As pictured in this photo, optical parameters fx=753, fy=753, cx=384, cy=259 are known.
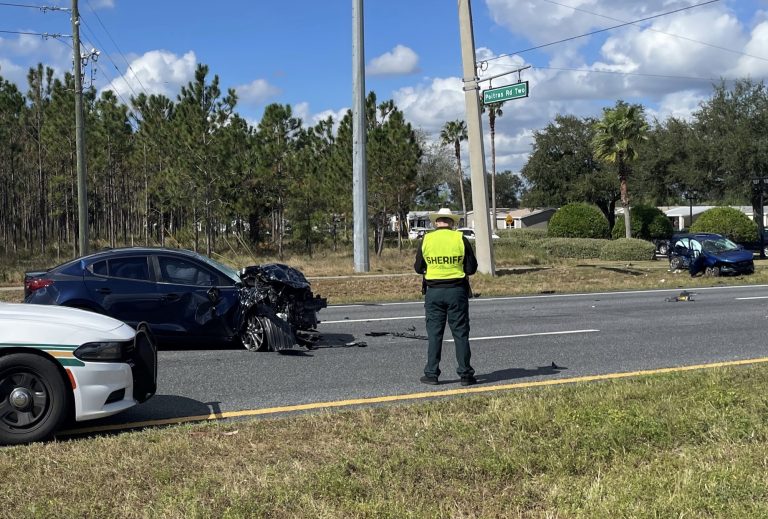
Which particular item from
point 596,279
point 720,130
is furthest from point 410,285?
point 720,130

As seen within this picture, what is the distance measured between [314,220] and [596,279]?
79.5 ft

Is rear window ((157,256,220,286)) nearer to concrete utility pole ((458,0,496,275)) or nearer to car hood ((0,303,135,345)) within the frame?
car hood ((0,303,135,345))

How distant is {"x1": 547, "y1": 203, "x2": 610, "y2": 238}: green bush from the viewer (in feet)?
154

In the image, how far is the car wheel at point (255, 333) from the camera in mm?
→ 9619

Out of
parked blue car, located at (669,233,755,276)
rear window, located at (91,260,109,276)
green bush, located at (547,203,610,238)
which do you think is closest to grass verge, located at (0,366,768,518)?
rear window, located at (91,260,109,276)

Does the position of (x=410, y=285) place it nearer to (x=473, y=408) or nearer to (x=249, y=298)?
(x=249, y=298)

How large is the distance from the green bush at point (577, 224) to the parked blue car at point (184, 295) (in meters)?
39.4

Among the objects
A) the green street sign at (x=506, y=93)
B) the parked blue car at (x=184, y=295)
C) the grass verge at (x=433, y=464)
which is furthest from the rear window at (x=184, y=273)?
the green street sign at (x=506, y=93)

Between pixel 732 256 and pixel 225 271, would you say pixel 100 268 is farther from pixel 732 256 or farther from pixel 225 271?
pixel 732 256

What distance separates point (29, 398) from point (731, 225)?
41146 millimetres

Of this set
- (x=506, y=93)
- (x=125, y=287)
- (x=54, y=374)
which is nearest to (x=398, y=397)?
(x=54, y=374)

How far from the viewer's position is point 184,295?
9.61 metres

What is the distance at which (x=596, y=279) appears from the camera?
24.6 meters

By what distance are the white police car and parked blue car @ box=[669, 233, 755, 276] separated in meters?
22.8
